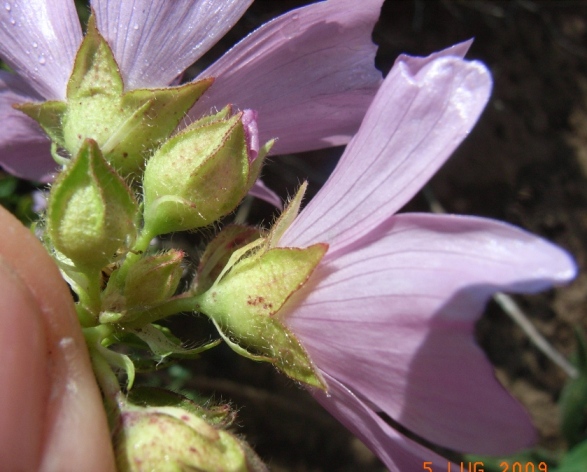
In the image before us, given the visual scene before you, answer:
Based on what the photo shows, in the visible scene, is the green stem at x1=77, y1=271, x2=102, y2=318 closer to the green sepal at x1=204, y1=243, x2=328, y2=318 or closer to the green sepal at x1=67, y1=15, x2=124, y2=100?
the green sepal at x1=204, y1=243, x2=328, y2=318

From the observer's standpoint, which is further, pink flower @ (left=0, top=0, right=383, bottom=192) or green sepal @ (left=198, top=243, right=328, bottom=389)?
pink flower @ (left=0, top=0, right=383, bottom=192)

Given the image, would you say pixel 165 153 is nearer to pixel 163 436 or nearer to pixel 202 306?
pixel 202 306

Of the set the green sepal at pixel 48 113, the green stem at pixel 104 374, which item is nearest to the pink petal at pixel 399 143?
the green stem at pixel 104 374

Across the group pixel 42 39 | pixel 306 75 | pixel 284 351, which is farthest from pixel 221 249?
pixel 42 39

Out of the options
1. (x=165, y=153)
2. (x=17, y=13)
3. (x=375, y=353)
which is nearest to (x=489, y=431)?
(x=375, y=353)

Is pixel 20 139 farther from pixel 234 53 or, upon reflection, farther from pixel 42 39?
pixel 234 53

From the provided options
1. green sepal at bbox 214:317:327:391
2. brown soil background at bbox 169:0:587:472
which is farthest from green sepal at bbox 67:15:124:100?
brown soil background at bbox 169:0:587:472

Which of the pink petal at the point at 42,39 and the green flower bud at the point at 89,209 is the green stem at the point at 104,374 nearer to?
the green flower bud at the point at 89,209

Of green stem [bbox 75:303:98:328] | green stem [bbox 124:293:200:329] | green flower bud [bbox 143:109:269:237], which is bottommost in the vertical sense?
green stem [bbox 124:293:200:329]
